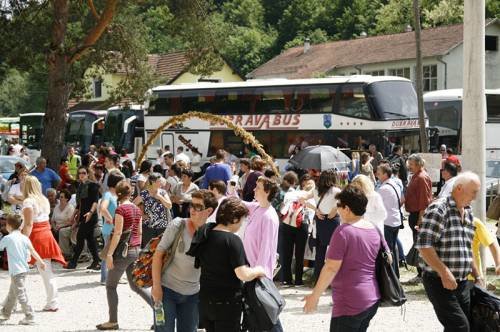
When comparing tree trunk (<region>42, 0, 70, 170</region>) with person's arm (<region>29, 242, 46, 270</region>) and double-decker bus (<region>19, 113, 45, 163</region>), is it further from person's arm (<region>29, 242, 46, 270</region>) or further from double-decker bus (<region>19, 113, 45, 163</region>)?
double-decker bus (<region>19, 113, 45, 163</region>)

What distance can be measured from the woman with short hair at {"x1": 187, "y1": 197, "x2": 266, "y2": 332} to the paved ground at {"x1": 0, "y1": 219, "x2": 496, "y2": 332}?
9.37 ft

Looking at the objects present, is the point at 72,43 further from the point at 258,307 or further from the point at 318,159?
the point at 258,307

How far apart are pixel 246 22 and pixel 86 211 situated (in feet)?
313

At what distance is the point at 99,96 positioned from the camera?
224 ft

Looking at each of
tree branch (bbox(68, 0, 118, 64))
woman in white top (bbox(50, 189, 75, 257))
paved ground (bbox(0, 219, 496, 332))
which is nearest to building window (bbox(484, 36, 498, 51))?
tree branch (bbox(68, 0, 118, 64))

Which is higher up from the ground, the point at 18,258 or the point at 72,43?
the point at 72,43

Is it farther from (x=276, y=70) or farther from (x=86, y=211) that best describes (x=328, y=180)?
(x=276, y=70)

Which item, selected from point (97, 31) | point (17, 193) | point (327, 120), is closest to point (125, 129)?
point (327, 120)

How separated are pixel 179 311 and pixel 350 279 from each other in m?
1.76

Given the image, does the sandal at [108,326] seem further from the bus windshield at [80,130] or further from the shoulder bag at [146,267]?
the bus windshield at [80,130]

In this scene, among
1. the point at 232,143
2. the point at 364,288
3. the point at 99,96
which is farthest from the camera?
the point at 99,96

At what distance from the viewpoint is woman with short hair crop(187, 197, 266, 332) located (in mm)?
6738

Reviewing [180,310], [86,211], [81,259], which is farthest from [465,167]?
[81,259]

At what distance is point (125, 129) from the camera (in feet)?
129
